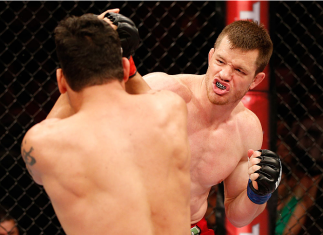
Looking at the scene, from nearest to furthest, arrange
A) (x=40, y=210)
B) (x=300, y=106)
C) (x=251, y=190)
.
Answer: (x=251, y=190) → (x=40, y=210) → (x=300, y=106)

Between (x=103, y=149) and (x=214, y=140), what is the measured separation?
2.44 ft

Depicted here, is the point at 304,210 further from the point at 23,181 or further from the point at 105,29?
the point at 105,29

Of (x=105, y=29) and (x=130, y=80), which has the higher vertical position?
(x=105, y=29)

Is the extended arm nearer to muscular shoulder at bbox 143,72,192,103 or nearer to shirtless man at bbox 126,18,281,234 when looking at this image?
shirtless man at bbox 126,18,281,234

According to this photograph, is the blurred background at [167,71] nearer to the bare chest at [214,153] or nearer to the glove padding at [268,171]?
the bare chest at [214,153]

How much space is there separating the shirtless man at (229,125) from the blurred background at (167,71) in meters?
0.71

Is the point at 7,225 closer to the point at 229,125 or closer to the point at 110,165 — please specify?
the point at 229,125

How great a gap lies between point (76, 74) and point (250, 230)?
1.42 meters

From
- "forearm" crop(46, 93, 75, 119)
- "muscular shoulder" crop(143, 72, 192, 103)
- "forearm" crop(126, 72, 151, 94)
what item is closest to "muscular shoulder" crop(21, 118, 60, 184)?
"forearm" crop(46, 93, 75, 119)

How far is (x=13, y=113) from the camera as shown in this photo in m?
2.21

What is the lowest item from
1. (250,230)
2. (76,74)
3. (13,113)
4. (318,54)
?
(250,230)

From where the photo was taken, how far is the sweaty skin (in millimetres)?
1393

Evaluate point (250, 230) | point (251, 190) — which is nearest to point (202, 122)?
point (251, 190)

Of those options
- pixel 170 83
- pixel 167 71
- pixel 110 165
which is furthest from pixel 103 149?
pixel 167 71
